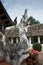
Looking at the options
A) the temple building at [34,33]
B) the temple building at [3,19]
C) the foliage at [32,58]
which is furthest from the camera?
the temple building at [34,33]

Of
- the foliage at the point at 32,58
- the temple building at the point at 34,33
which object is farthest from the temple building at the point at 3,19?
the temple building at the point at 34,33

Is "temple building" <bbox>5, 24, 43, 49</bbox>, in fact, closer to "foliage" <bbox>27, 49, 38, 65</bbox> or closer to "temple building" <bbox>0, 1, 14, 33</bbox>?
"temple building" <bbox>0, 1, 14, 33</bbox>

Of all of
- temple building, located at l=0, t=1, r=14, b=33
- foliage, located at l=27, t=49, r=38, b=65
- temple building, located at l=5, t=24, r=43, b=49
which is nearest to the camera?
foliage, located at l=27, t=49, r=38, b=65

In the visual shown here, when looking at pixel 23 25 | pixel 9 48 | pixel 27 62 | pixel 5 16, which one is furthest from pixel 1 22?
pixel 27 62

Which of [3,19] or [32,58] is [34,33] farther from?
[32,58]

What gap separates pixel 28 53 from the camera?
10.2 m

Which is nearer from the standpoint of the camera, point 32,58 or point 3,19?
point 32,58

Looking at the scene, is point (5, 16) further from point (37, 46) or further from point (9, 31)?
point (9, 31)

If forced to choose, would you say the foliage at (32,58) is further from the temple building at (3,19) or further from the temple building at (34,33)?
the temple building at (34,33)

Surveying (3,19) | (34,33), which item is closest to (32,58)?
(3,19)

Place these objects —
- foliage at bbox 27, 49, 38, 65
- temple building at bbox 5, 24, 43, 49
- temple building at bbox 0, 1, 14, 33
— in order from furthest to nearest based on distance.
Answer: temple building at bbox 5, 24, 43, 49 → temple building at bbox 0, 1, 14, 33 → foliage at bbox 27, 49, 38, 65

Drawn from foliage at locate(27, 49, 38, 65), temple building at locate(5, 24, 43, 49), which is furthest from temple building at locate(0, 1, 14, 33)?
temple building at locate(5, 24, 43, 49)

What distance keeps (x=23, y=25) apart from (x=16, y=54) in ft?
7.46

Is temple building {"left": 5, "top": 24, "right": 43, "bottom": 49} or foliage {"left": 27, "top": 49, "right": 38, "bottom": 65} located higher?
temple building {"left": 5, "top": 24, "right": 43, "bottom": 49}
